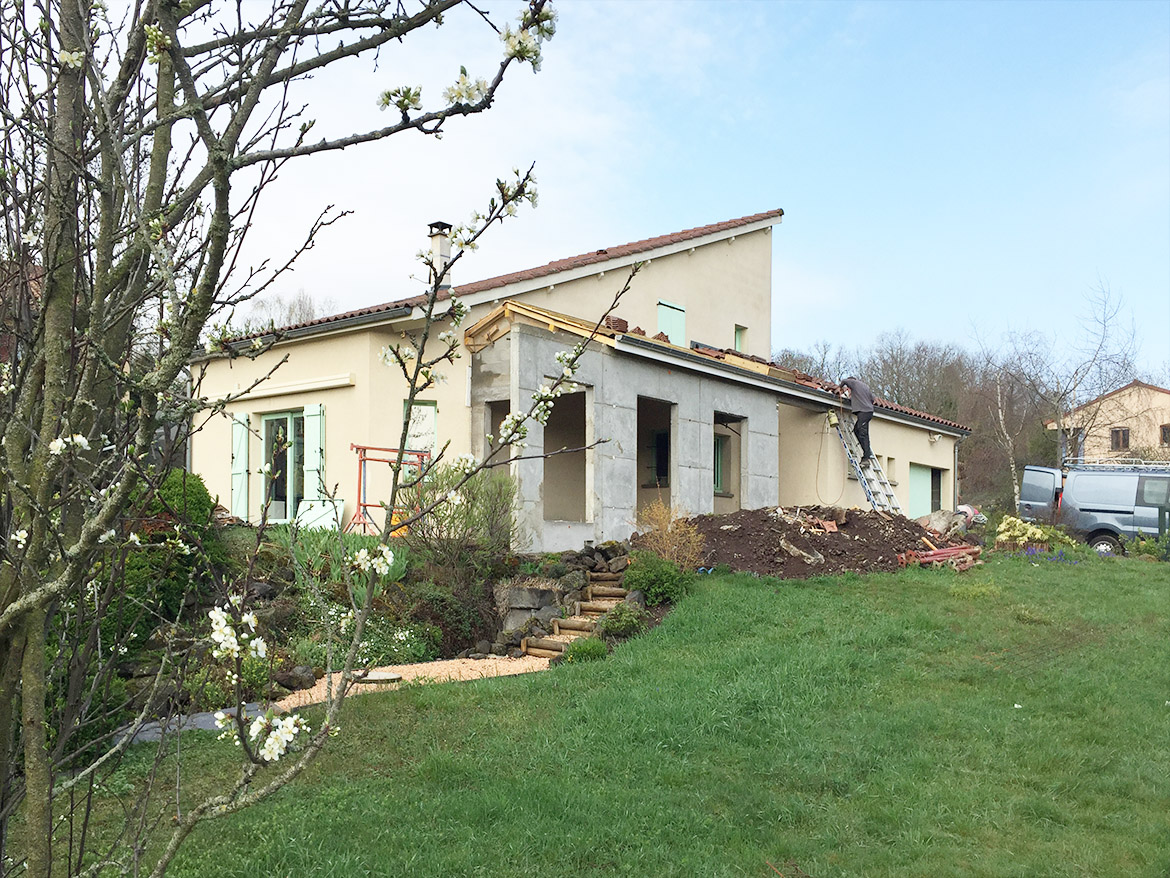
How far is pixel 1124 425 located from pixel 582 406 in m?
32.5

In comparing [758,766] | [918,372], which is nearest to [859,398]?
[758,766]

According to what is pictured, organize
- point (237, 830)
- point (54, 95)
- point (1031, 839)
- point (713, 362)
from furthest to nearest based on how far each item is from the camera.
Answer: point (713, 362) → point (1031, 839) → point (237, 830) → point (54, 95)

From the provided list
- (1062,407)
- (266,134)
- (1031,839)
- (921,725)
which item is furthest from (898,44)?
(1062,407)

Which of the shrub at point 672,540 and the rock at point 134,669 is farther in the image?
the shrub at point 672,540

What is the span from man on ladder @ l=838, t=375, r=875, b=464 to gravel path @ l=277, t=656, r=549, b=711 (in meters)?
10.1

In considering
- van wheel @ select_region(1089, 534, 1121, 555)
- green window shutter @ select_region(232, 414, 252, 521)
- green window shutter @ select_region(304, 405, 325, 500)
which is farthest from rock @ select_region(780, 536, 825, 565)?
green window shutter @ select_region(232, 414, 252, 521)

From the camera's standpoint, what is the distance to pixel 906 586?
37.1 ft

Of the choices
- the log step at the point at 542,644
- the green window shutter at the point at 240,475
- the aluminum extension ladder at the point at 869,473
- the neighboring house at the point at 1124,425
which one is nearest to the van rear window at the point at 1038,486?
the aluminum extension ladder at the point at 869,473

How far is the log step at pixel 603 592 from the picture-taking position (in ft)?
35.0

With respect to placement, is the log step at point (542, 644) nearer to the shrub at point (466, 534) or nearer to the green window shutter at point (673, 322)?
the shrub at point (466, 534)

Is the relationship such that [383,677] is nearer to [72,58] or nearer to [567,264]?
[72,58]

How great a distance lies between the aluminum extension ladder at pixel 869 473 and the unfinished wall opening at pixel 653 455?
3312mm

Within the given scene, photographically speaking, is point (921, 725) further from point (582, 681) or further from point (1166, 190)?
point (1166, 190)

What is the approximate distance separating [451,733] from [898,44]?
765 cm
